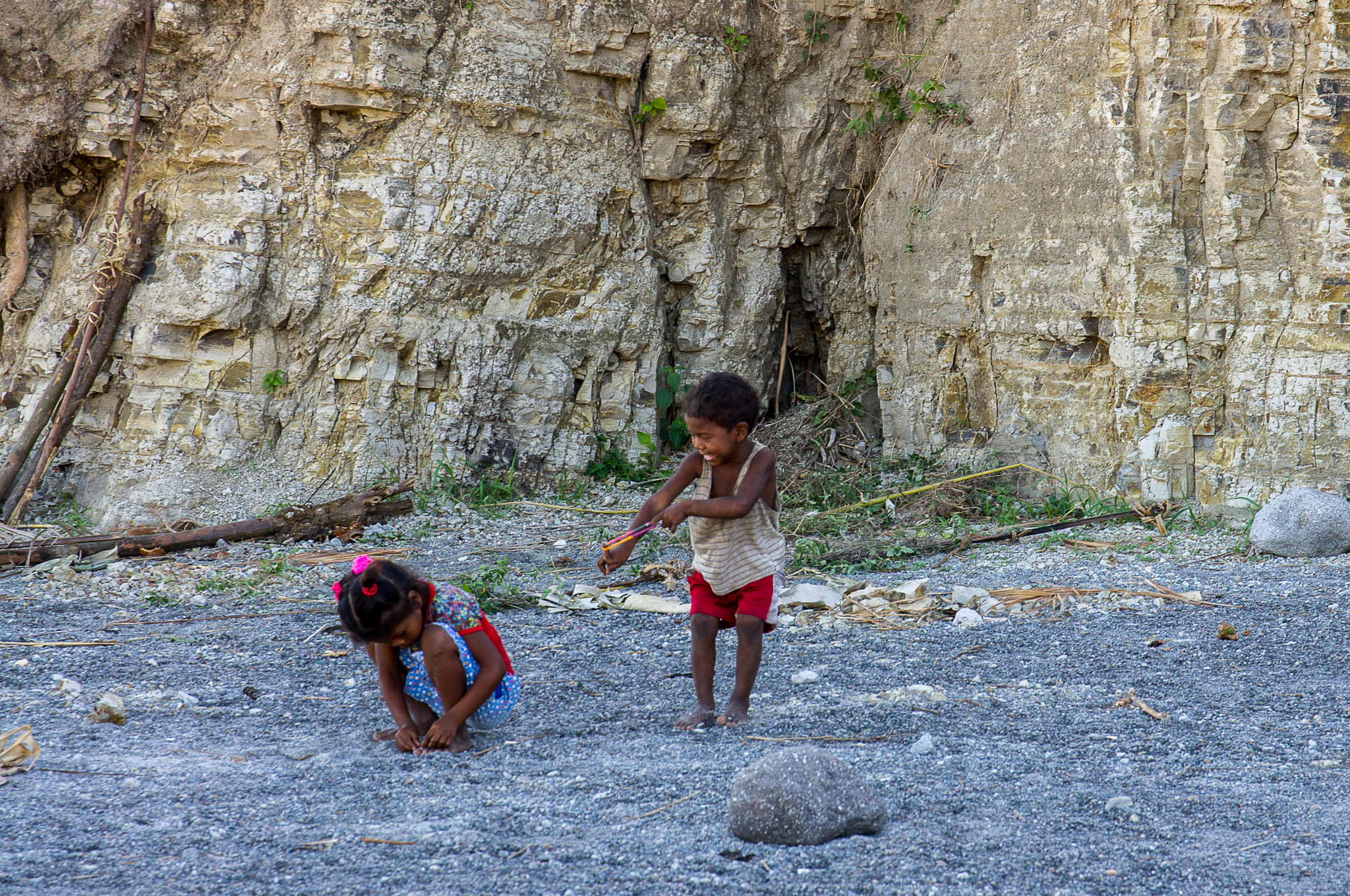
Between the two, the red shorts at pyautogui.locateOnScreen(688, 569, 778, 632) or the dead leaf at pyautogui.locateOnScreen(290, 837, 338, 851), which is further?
the red shorts at pyautogui.locateOnScreen(688, 569, 778, 632)

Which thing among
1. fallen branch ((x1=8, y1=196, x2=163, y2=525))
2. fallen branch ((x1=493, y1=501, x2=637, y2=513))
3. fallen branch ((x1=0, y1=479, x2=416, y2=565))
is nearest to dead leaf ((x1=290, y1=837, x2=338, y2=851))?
fallen branch ((x1=0, y1=479, x2=416, y2=565))

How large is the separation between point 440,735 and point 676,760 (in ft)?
2.42

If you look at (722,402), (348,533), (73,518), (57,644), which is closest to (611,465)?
(348,533)

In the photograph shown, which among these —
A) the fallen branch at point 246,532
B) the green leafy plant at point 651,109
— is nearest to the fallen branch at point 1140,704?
the fallen branch at point 246,532

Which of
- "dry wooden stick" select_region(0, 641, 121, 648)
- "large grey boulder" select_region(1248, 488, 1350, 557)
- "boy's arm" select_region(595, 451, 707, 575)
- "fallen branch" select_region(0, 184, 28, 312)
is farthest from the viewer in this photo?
"fallen branch" select_region(0, 184, 28, 312)

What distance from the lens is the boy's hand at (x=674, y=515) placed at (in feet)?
10.2

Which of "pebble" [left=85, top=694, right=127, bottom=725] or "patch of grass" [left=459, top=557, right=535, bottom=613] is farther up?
"pebble" [left=85, top=694, right=127, bottom=725]

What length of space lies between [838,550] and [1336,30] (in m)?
4.42

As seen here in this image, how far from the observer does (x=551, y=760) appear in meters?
3.07

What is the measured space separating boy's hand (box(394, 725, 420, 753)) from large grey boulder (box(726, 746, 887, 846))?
117 cm

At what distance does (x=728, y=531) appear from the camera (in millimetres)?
3371

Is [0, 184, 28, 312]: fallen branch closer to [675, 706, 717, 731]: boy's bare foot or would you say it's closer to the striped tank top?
the striped tank top

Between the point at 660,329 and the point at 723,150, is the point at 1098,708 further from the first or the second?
the point at 723,150

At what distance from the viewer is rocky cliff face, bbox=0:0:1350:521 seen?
259 inches
